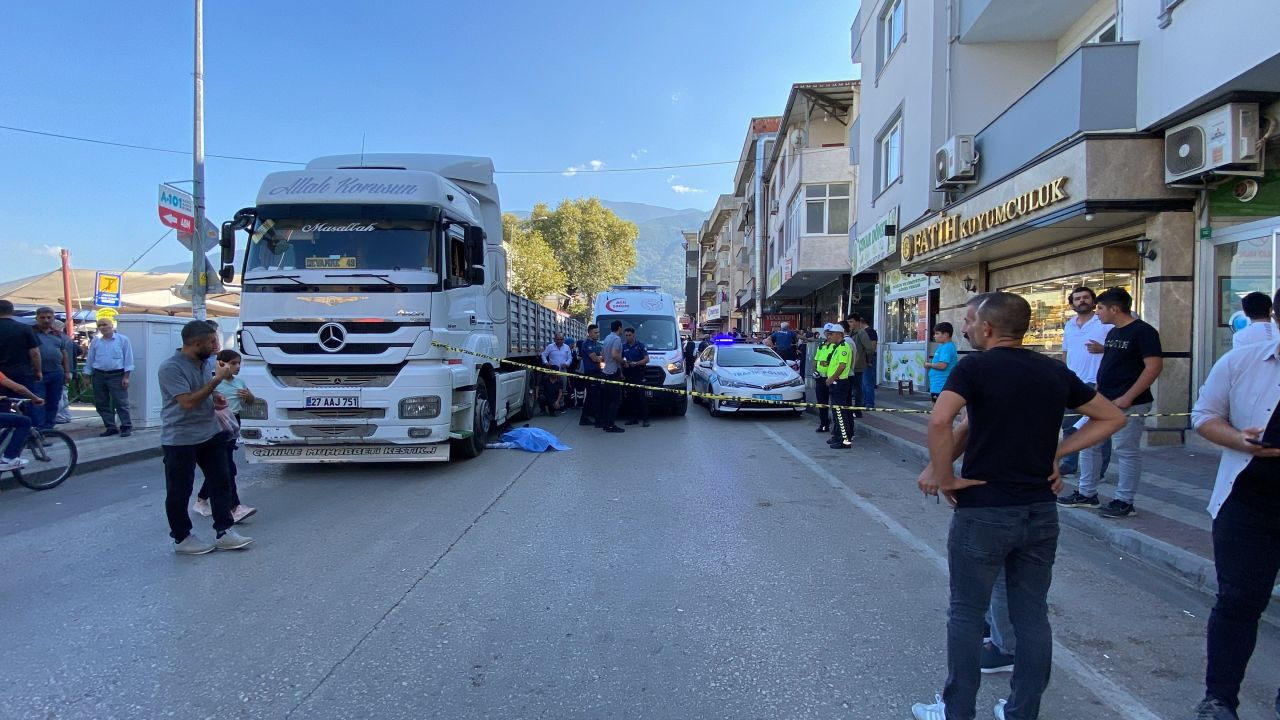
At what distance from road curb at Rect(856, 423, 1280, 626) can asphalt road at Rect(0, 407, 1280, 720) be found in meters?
0.14

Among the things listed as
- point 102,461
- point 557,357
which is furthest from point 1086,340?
point 102,461

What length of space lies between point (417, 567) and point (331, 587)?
55cm

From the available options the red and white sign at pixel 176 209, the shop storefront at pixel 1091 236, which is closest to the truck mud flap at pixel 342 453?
the red and white sign at pixel 176 209

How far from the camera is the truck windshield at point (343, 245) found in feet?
24.5

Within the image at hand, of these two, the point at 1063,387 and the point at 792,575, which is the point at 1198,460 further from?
the point at 1063,387

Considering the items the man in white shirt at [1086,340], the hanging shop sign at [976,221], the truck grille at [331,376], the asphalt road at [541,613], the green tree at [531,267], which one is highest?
the green tree at [531,267]

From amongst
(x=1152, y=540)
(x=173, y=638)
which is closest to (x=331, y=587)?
(x=173, y=638)

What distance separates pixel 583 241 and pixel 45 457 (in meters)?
50.0

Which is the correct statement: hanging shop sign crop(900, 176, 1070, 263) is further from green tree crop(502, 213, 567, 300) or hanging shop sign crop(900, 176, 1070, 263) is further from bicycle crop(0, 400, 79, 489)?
green tree crop(502, 213, 567, 300)

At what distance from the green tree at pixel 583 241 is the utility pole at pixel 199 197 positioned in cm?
4278

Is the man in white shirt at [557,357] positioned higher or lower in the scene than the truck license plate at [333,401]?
higher

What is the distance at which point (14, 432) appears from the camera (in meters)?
6.95

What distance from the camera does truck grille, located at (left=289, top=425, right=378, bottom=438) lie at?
7301mm

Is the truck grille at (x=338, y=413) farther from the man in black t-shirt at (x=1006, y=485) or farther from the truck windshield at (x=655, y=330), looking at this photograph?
the truck windshield at (x=655, y=330)
